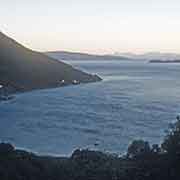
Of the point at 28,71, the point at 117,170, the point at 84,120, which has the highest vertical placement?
the point at 28,71

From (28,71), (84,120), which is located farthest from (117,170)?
(28,71)

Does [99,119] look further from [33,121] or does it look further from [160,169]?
[160,169]

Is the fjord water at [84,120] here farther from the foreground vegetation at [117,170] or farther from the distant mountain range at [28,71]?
→ the foreground vegetation at [117,170]

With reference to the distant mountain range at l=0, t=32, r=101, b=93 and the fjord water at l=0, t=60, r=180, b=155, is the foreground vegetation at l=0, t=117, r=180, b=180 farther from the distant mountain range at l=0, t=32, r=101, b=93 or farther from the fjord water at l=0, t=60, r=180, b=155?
the distant mountain range at l=0, t=32, r=101, b=93

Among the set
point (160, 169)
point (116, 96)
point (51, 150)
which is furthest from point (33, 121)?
point (160, 169)

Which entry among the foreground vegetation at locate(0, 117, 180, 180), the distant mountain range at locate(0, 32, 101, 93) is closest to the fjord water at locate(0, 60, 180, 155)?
the distant mountain range at locate(0, 32, 101, 93)

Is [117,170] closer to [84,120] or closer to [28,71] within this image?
[84,120]

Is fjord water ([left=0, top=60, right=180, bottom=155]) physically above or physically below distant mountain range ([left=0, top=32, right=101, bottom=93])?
below

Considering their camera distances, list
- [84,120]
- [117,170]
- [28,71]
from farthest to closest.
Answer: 1. [28,71]
2. [84,120]
3. [117,170]
